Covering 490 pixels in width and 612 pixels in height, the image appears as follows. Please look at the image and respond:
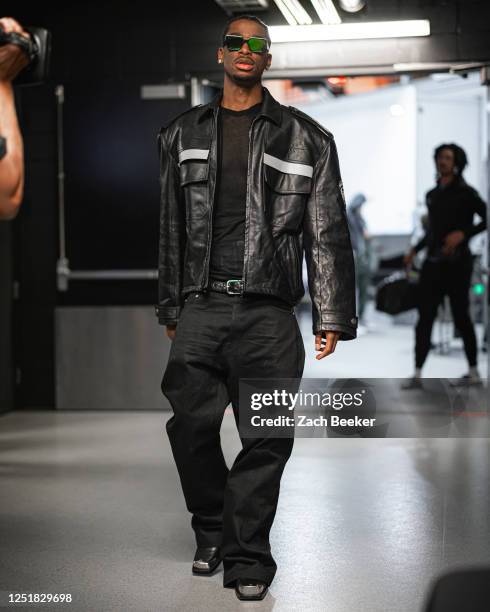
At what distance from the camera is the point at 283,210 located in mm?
2984

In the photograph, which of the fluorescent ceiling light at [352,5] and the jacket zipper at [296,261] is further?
the fluorescent ceiling light at [352,5]

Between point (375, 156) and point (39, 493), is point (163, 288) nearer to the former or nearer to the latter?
point (39, 493)

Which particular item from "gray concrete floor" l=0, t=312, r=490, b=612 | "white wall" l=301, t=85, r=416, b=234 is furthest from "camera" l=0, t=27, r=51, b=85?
"white wall" l=301, t=85, r=416, b=234

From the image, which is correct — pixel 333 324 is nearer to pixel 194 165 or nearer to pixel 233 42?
pixel 194 165

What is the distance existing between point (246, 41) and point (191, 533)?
182cm

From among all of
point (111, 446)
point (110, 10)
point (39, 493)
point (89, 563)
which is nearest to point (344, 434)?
point (111, 446)

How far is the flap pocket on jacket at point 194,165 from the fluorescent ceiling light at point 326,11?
318 centimetres

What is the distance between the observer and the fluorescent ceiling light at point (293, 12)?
5.95 m

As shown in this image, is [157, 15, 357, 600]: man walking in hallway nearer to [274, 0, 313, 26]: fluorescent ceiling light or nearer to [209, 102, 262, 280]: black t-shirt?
[209, 102, 262, 280]: black t-shirt

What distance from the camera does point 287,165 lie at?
301 cm

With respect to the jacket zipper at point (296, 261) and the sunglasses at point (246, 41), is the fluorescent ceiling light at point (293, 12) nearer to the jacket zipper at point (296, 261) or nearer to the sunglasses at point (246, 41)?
the sunglasses at point (246, 41)

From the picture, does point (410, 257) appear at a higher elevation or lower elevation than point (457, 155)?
lower

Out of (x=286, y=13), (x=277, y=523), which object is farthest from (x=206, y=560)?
(x=286, y=13)

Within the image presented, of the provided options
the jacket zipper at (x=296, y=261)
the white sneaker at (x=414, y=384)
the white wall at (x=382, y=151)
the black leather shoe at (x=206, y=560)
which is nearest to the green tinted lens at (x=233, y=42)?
the jacket zipper at (x=296, y=261)
